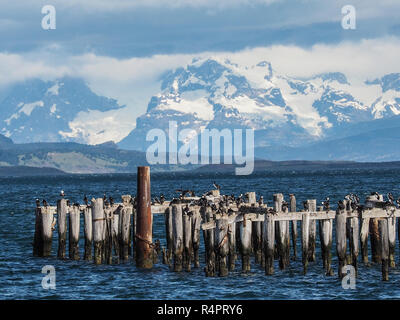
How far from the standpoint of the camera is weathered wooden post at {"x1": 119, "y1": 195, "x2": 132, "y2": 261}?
40250mm

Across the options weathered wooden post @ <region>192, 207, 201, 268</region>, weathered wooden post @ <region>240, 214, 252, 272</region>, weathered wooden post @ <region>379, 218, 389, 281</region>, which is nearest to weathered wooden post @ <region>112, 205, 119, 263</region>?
weathered wooden post @ <region>192, 207, 201, 268</region>

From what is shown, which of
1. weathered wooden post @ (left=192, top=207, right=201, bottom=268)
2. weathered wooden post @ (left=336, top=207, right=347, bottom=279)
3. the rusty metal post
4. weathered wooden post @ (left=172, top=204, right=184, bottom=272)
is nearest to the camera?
weathered wooden post @ (left=336, top=207, right=347, bottom=279)

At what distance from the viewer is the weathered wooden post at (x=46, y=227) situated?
42.4m

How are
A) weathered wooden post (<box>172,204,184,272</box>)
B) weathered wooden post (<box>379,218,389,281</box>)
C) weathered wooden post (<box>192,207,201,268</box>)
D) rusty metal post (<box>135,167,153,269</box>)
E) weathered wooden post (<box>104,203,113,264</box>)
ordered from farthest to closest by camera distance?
weathered wooden post (<box>104,203,113,264</box>), rusty metal post (<box>135,167,153,269</box>), weathered wooden post (<box>192,207,201,268</box>), weathered wooden post (<box>172,204,184,272</box>), weathered wooden post (<box>379,218,389,281</box>)

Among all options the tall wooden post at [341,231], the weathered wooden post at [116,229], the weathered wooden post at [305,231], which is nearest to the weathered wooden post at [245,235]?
the weathered wooden post at [305,231]

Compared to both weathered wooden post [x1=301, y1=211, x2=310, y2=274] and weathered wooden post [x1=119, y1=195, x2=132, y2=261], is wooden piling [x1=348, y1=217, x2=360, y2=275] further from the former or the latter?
weathered wooden post [x1=119, y1=195, x2=132, y2=261]

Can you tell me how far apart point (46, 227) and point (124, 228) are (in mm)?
5018

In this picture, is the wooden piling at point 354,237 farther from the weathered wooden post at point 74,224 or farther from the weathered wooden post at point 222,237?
the weathered wooden post at point 74,224

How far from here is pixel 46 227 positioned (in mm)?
43125

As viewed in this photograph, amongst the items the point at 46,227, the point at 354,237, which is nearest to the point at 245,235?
the point at 354,237

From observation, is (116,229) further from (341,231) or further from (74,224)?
(341,231)

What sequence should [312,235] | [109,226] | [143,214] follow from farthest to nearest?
1. [109,226]
2. [143,214]
3. [312,235]

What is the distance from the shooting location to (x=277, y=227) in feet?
122

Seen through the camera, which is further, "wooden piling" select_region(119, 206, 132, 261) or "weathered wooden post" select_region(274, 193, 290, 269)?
"wooden piling" select_region(119, 206, 132, 261)
